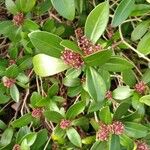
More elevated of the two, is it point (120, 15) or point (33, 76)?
point (120, 15)

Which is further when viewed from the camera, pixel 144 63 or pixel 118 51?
pixel 144 63

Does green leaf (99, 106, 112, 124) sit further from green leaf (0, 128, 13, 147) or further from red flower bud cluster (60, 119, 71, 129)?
green leaf (0, 128, 13, 147)

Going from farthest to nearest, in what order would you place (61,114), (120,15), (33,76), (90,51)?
(33,76) < (61,114) < (120,15) < (90,51)

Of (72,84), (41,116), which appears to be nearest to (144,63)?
(72,84)

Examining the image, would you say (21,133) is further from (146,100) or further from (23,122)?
(146,100)

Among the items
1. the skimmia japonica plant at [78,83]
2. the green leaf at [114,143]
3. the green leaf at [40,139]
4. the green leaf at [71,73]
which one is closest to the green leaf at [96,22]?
the skimmia japonica plant at [78,83]

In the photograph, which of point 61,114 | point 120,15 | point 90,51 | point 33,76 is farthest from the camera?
point 33,76

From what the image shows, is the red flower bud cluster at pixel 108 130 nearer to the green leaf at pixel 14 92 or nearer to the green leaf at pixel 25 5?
the green leaf at pixel 14 92

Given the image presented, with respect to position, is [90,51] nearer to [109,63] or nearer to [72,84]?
[109,63]
